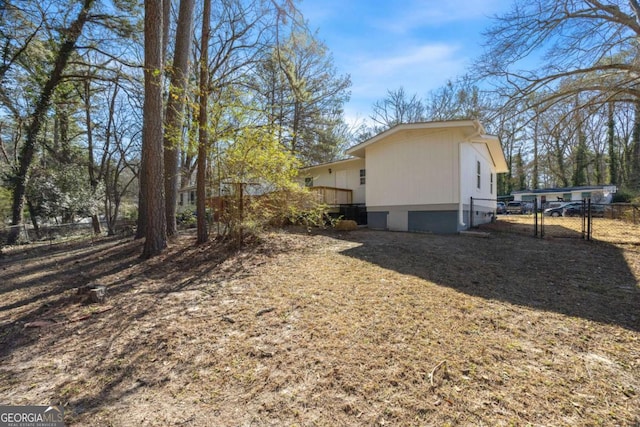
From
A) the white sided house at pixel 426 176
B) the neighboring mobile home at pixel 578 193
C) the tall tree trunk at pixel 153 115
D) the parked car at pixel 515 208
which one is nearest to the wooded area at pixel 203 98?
the tall tree trunk at pixel 153 115

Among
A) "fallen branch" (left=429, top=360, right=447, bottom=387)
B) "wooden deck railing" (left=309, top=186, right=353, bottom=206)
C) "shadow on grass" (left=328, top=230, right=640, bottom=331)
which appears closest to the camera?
"fallen branch" (left=429, top=360, right=447, bottom=387)

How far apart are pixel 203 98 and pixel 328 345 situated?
212 inches

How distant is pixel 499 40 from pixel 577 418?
1129 centimetres

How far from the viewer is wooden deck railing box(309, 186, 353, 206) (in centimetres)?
1157

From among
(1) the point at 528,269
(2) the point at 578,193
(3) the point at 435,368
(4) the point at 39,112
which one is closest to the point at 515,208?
(2) the point at 578,193

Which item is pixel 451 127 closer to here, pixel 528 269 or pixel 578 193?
pixel 528 269

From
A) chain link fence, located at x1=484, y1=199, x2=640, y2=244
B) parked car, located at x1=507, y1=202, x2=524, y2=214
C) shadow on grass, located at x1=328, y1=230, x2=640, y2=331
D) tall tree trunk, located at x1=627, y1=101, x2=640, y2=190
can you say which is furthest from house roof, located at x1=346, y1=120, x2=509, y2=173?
parked car, located at x1=507, y1=202, x2=524, y2=214

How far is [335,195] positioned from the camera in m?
12.4

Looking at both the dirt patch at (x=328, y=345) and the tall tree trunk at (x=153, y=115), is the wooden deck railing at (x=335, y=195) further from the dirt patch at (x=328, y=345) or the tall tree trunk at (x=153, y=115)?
the dirt patch at (x=328, y=345)

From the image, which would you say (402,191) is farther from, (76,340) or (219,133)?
(76,340)

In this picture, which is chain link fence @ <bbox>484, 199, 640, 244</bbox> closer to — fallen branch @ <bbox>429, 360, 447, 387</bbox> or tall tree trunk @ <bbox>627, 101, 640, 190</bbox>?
tall tree trunk @ <bbox>627, 101, 640, 190</bbox>

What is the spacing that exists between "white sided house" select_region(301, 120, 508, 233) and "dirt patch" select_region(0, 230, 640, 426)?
425cm

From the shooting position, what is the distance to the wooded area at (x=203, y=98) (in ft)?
18.7

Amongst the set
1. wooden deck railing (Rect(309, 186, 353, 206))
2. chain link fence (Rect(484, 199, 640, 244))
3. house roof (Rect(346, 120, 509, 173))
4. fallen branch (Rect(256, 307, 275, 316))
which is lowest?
fallen branch (Rect(256, 307, 275, 316))
